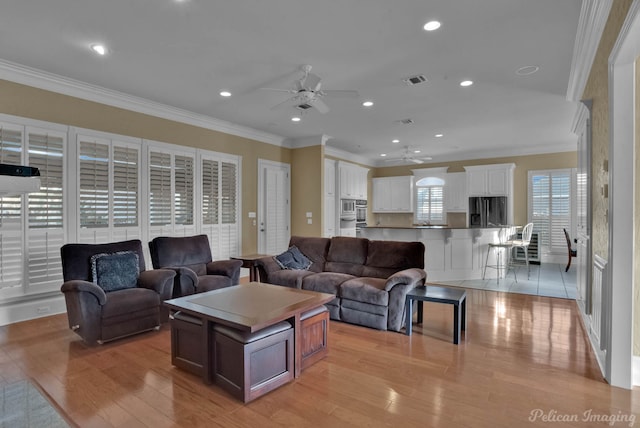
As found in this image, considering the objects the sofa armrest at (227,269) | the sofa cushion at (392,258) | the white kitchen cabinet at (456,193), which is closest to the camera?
the sofa cushion at (392,258)

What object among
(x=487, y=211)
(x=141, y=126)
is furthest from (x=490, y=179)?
(x=141, y=126)

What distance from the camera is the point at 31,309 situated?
4035mm

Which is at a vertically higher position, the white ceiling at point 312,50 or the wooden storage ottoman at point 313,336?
the white ceiling at point 312,50

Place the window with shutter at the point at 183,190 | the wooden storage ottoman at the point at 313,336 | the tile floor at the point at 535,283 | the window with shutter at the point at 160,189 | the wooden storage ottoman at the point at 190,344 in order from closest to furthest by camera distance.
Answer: the wooden storage ottoman at the point at 190,344
the wooden storage ottoman at the point at 313,336
the window with shutter at the point at 160,189
the tile floor at the point at 535,283
the window with shutter at the point at 183,190

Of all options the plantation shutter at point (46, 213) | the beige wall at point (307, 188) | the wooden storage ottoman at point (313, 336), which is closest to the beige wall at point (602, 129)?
the wooden storage ottoman at point (313, 336)

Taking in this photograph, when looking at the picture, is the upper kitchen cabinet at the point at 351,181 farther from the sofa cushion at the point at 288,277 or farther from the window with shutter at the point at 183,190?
the sofa cushion at the point at 288,277

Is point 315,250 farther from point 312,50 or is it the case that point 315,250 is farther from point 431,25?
point 431,25

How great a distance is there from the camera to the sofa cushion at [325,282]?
4.04 m

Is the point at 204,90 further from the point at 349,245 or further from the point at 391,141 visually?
the point at 391,141

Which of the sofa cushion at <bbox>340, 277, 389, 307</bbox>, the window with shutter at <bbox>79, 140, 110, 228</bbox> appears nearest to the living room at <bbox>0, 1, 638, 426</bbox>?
the window with shutter at <bbox>79, 140, 110, 228</bbox>

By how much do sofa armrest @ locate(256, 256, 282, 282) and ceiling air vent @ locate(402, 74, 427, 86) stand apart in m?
2.96

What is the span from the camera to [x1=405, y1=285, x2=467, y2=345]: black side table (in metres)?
3.30

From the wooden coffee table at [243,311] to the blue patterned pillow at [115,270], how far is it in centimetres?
130

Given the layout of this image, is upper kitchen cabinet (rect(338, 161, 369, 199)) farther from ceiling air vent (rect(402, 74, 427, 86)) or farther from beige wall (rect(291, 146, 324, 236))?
ceiling air vent (rect(402, 74, 427, 86))
